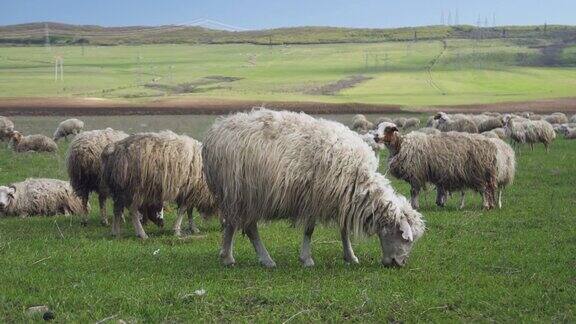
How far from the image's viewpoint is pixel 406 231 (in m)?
10.7

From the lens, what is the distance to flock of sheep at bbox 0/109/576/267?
35.5 feet

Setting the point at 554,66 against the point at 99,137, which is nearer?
the point at 99,137

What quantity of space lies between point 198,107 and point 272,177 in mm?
53327

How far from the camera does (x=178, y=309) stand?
27.5ft

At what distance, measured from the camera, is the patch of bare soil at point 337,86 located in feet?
271

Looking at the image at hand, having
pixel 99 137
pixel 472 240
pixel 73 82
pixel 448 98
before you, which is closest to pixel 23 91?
pixel 73 82

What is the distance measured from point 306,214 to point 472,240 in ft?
12.0

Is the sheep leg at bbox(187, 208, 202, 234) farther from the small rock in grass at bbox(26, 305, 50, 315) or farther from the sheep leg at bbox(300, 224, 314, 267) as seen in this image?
the small rock in grass at bbox(26, 305, 50, 315)

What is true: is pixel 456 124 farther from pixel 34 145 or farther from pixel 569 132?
pixel 34 145

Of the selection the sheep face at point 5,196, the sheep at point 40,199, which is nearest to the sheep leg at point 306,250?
the sheep at point 40,199

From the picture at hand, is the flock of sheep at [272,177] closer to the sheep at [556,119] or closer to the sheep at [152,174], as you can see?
the sheep at [152,174]

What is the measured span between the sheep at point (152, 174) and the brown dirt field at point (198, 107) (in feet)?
146

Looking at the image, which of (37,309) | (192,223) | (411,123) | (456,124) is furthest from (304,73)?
(37,309)

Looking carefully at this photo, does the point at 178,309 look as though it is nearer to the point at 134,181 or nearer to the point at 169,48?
the point at 134,181
